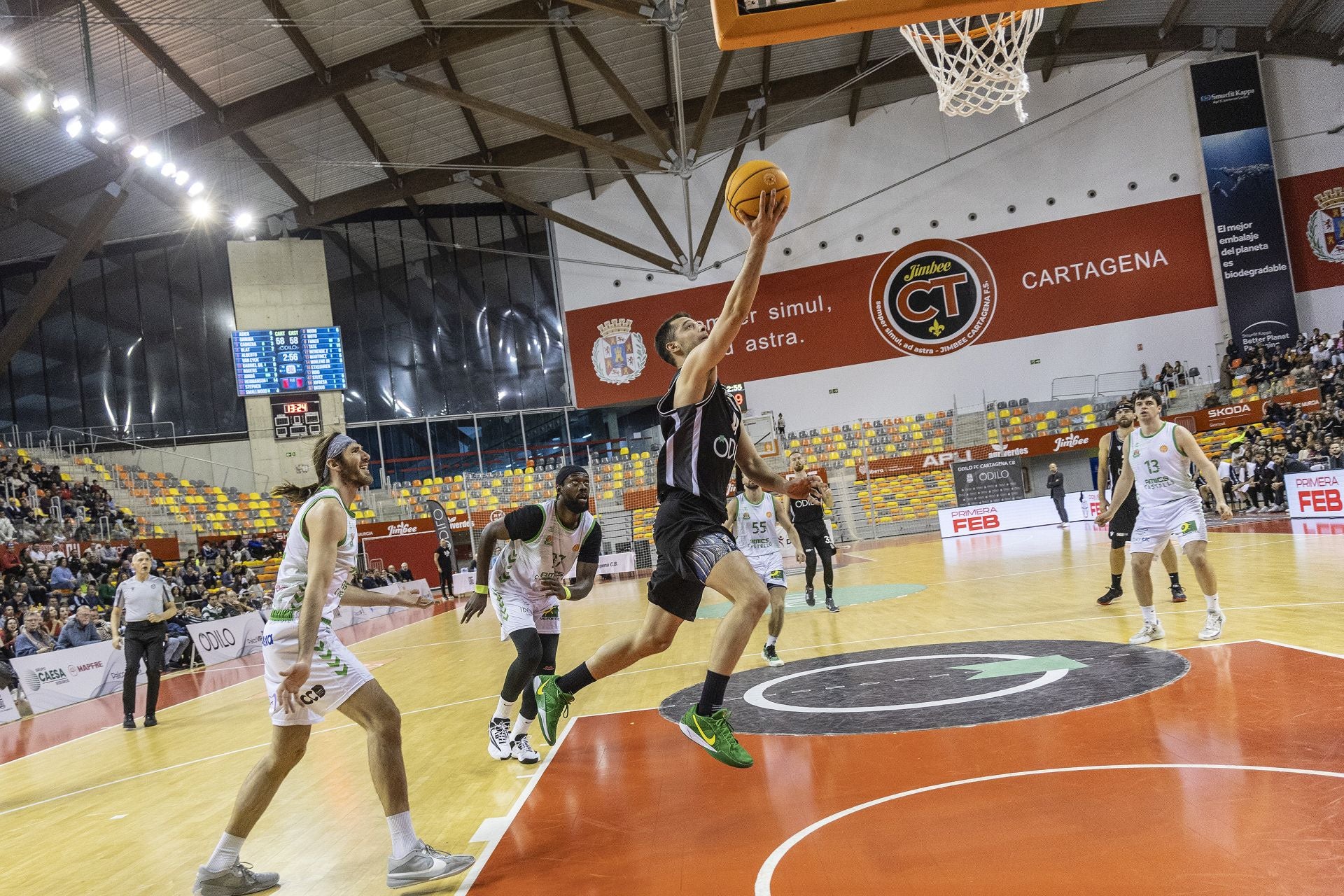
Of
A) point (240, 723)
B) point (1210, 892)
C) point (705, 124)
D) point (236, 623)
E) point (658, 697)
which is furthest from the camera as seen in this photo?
point (705, 124)

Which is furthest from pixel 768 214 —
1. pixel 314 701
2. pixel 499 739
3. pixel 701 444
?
pixel 499 739

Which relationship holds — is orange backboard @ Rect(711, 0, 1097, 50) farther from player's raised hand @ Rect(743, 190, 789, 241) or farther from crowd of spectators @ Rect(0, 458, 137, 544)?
crowd of spectators @ Rect(0, 458, 137, 544)

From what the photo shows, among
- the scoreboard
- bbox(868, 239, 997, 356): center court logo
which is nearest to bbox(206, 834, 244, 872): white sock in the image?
the scoreboard

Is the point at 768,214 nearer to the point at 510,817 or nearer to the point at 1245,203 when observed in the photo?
the point at 510,817

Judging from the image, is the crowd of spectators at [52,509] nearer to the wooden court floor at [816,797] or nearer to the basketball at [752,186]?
A: the wooden court floor at [816,797]

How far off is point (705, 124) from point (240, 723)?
59.0 ft

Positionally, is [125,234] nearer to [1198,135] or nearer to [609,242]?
[609,242]

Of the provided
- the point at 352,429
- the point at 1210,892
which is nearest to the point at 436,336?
the point at 352,429

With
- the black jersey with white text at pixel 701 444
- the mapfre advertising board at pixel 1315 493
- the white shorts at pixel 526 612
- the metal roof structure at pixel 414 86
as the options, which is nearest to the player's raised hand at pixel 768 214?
the black jersey with white text at pixel 701 444

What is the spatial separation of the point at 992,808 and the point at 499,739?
315 cm

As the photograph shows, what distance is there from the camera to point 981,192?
2934 centimetres

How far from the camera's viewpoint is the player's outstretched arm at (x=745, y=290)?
3908 millimetres

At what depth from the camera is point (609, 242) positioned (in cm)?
2973

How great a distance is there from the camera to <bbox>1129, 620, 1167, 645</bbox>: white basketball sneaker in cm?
708
